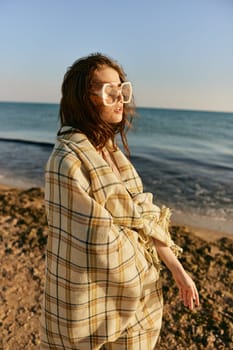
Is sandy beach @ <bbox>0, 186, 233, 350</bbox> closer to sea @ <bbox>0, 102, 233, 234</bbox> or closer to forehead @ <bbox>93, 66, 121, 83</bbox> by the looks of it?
sea @ <bbox>0, 102, 233, 234</bbox>

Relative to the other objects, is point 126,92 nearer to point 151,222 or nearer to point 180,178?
point 151,222

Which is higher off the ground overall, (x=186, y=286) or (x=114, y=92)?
(x=114, y=92)


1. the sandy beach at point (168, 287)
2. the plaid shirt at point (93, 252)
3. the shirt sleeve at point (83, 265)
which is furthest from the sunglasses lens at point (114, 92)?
the sandy beach at point (168, 287)

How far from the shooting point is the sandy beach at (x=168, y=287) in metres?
3.14

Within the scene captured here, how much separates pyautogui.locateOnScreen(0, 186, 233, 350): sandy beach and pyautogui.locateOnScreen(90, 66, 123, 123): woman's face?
2095 millimetres

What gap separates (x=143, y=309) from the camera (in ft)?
6.29

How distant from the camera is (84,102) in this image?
1.73 meters

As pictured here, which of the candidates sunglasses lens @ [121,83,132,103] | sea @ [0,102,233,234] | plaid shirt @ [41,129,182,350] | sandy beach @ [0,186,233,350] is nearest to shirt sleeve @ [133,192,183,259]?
plaid shirt @ [41,129,182,350]

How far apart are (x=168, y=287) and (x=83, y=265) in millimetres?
2352

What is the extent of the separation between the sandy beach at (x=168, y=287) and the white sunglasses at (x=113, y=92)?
216cm

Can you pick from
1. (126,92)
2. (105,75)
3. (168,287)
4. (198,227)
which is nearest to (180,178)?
(198,227)

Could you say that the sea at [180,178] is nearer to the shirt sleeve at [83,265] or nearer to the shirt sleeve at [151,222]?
the shirt sleeve at [151,222]

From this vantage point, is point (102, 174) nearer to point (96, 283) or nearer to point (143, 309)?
point (96, 283)

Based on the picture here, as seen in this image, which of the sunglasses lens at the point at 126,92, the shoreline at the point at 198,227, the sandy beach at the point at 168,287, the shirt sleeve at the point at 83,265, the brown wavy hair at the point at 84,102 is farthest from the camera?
the shoreline at the point at 198,227
